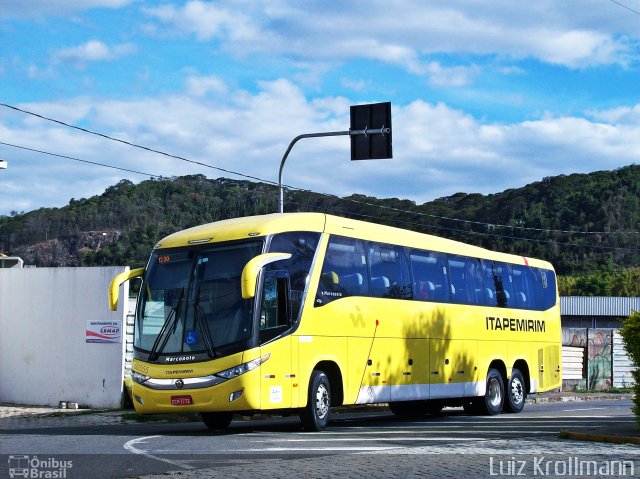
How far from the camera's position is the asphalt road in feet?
36.7

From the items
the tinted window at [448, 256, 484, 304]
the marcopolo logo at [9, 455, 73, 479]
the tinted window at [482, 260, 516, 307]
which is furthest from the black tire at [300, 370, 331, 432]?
the tinted window at [482, 260, 516, 307]

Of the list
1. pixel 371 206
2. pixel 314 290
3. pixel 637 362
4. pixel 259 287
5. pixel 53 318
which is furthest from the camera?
pixel 371 206

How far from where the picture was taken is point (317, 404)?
56.4 feet

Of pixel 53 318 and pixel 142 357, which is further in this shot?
pixel 53 318

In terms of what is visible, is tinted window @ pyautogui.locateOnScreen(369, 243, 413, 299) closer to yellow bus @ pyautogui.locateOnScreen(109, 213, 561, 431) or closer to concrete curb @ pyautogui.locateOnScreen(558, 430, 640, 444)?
yellow bus @ pyautogui.locateOnScreen(109, 213, 561, 431)

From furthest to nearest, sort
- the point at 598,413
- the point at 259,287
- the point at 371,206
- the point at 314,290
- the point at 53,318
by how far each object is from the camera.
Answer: the point at 371,206 → the point at 53,318 → the point at 598,413 → the point at 314,290 → the point at 259,287

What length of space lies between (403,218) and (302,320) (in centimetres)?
6116

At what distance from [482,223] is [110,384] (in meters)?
66.6

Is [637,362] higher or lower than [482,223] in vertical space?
lower

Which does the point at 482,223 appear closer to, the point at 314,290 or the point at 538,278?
the point at 538,278

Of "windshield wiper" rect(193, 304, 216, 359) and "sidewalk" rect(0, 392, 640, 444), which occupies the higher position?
"windshield wiper" rect(193, 304, 216, 359)

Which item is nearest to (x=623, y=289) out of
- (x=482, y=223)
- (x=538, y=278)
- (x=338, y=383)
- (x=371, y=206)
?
(x=482, y=223)

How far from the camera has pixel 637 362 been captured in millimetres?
14945

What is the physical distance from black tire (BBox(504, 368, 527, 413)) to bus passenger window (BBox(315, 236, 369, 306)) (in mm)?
7027
